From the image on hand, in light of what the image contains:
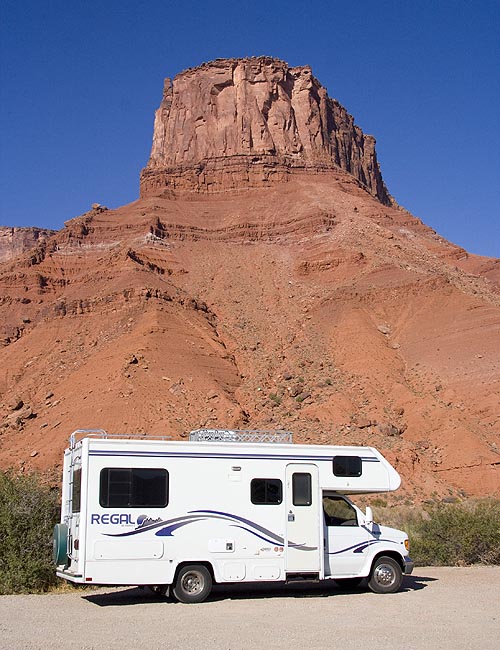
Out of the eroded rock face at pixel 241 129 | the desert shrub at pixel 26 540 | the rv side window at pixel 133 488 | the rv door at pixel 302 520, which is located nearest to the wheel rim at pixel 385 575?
the rv door at pixel 302 520

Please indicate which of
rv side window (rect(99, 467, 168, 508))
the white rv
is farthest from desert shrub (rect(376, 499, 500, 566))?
rv side window (rect(99, 467, 168, 508))

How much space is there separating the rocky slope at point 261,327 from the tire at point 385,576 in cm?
2477

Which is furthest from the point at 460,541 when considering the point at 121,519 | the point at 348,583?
the point at 121,519

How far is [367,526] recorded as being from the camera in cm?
1825

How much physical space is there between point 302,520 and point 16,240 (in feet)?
458

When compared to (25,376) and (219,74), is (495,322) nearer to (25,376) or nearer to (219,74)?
(25,376)

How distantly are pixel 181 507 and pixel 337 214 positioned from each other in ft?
221

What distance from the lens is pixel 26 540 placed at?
18828 millimetres

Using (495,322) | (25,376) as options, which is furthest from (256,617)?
(25,376)

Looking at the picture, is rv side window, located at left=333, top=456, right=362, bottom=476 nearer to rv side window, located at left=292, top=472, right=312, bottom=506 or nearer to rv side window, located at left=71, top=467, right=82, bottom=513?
rv side window, located at left=292, top=472, right=312, bottom=506

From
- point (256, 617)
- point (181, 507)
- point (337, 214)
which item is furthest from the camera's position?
point (337, 214)

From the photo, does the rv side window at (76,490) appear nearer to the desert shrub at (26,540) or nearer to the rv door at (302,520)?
the desert shrub at (26,540)

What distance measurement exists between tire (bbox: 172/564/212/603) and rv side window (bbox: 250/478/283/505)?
1750 mm

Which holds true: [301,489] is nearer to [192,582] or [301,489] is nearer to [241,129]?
[192,582]
